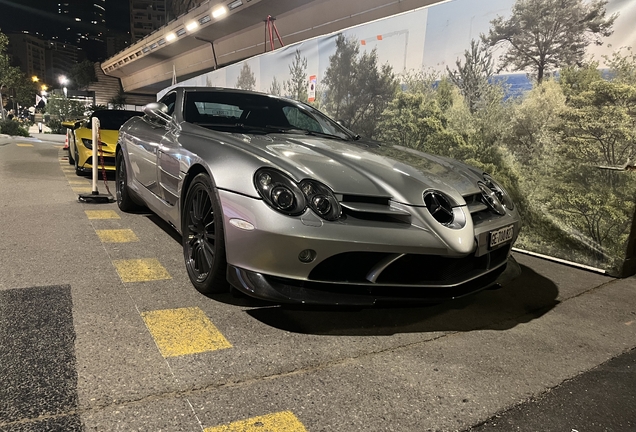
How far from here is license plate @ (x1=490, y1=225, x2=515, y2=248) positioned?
94.0 inches

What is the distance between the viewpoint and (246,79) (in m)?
9.38

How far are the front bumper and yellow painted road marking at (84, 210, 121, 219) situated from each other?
9.42ft

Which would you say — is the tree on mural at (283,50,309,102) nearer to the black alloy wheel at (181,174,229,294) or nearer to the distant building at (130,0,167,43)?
the black alloy wheel at (181,174,229,294)

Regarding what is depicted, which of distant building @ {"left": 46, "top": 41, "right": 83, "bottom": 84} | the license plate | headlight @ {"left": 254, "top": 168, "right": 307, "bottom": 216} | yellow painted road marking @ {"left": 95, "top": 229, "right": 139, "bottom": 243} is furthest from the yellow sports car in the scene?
distant building @ {"left": 46, "top": 41, "right": 83, "bottom": 84}

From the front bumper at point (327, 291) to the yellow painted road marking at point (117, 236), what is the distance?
6.24 ft

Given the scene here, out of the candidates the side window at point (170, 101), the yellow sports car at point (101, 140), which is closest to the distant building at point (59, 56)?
the yellow sports car at point (101, 140)

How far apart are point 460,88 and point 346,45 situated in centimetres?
220

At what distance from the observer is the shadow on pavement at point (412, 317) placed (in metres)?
2.35

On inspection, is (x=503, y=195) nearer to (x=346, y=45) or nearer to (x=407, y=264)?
(x=407, y=264)

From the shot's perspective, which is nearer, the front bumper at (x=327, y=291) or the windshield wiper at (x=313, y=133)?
the front bumper at (x=327, y=291)

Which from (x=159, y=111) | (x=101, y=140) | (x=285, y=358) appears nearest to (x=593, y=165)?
(x=285, y=358)

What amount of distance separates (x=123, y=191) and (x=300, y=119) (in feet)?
7.33

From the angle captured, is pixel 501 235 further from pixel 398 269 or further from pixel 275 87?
pixel 275 87

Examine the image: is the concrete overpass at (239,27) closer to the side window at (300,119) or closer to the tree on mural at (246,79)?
the tree on mural at (246,79)
